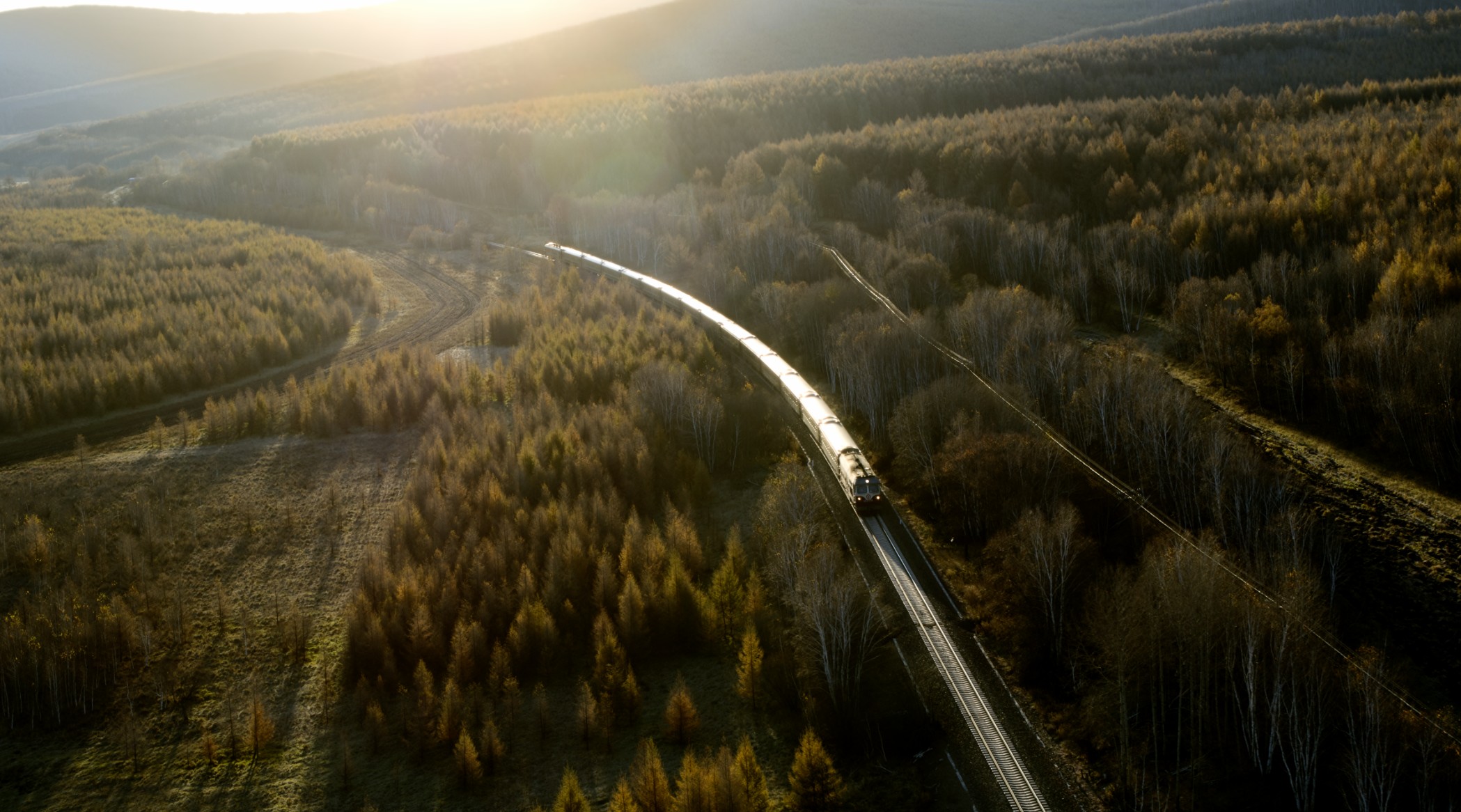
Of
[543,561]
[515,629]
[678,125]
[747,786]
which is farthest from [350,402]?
[678,125]

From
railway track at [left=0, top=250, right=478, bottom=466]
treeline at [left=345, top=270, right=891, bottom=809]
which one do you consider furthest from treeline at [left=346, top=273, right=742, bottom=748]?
railway track at [left=0, top=250, right=478, bottom=466]

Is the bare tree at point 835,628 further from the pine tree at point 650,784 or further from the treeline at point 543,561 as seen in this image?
the pine tree at point 650,784

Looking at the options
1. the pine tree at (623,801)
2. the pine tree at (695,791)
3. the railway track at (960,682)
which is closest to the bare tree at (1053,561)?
the railway track at (960,682)

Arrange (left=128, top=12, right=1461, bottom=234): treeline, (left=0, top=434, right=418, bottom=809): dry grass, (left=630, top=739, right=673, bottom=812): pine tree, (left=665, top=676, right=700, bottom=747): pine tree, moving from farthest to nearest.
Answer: (left=128, top=12, right=1461, bottom=234): treeline, (left=665, top=676, right=700, bottom=747): pine tree, (left=0, top=434, right=418, bottom=809): dry grass, (left=630, top=739, right=673, bottom=812): pine tree

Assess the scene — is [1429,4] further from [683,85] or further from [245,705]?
[245,705]

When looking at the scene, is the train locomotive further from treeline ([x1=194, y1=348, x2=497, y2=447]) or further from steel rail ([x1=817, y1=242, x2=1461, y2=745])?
treeline ([x1=194, y1=348, x2=497, y2=447])

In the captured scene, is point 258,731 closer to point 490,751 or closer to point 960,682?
point 490,751

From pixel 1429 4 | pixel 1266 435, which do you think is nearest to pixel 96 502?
pixel 1266 435
